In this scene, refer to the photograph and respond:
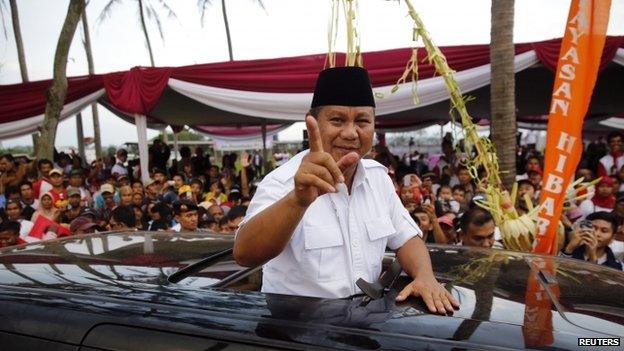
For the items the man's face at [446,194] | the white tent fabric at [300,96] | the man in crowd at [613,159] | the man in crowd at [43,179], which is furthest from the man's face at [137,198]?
the man in crowd at [613,159]

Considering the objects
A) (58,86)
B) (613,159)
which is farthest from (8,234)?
(613,159)

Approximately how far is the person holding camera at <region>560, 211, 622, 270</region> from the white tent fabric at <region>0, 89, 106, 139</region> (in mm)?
6869

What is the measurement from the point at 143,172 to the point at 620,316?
23.3 feet

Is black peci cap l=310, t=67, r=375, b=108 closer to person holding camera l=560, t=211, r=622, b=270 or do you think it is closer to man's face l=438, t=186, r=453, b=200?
person holding camera l=560, t=211, r=622, b=270

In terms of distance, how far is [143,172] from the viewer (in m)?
7.44

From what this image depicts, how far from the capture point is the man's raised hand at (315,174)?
121 centimetres

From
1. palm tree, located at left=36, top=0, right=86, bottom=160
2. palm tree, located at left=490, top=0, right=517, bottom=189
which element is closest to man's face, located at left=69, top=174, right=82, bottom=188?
palm tree, located at left=36, top=0, right=86, bottom=160

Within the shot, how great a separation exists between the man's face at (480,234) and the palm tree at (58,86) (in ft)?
22.3

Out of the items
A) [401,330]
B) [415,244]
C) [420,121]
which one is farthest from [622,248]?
[420,121]

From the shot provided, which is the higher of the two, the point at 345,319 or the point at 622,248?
the point at 345,319

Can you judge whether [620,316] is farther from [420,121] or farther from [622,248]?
[420,121]

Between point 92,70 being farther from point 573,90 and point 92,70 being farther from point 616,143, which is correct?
point 573,90

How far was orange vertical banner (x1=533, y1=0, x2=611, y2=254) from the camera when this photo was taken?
283 centimetres

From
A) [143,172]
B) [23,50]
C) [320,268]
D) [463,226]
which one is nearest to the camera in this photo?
[320,268]
